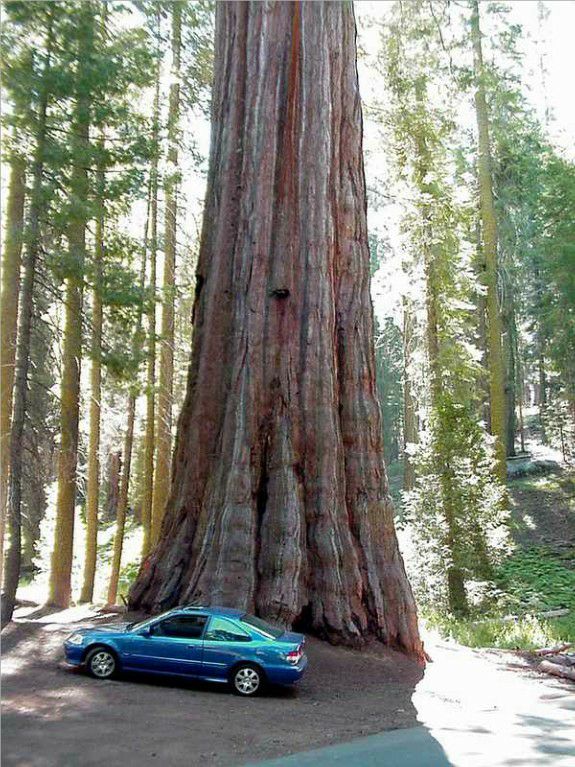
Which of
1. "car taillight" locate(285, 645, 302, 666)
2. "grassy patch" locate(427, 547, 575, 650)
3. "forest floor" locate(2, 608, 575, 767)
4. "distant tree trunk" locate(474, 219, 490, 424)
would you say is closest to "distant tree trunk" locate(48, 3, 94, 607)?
"forest floor" locate(2, 608, 575, 767)

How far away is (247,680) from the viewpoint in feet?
30.7

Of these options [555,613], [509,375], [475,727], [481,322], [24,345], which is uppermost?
[481,322]

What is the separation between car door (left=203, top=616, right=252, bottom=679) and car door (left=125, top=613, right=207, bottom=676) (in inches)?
3.7

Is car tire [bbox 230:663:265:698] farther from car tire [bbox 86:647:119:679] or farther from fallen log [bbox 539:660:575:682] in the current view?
fallen log [bbox 539:660:575:682]

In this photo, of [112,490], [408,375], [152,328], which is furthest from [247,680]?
[112,490]

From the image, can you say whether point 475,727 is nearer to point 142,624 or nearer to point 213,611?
point 213,611

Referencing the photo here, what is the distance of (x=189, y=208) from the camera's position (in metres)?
20.9

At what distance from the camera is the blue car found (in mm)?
9281

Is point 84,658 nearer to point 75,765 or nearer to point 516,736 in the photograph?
point 75,765

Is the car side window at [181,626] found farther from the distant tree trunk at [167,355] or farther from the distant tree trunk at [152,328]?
the distant tree trunk at [167,355]

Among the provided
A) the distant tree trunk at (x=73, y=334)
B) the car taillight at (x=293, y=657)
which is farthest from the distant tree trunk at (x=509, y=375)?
the car taillight at (x=293, y=657)

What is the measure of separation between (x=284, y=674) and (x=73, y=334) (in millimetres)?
8785

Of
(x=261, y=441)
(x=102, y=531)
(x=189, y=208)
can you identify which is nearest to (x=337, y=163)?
(x=261, y=441)

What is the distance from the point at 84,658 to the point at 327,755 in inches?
140
